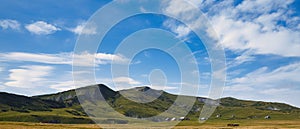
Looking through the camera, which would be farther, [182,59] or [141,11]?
[141,11]

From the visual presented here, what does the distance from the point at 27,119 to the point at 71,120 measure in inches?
962

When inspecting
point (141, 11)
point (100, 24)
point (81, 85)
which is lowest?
point (81, 85)

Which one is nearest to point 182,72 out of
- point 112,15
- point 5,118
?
point 112,15

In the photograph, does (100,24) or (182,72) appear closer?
(100,24)

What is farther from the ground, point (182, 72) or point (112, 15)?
point (112, 15)

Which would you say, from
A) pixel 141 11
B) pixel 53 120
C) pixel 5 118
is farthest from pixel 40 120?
pixel 141 11

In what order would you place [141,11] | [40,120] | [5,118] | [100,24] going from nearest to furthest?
1. [100,24]
2. [141,11]
3. [5,118]
4. [40,120]

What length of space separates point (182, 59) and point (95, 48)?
901 cm

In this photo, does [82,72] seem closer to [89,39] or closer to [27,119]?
[89,39]

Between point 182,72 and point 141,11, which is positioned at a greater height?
point 141,11

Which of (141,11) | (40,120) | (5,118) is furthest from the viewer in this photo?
(40,120)

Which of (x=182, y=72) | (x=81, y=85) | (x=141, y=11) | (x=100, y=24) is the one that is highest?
(x=141, y=11)

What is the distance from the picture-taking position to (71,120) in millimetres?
190375

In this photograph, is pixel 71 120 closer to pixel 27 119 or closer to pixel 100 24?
pixel 27 119
